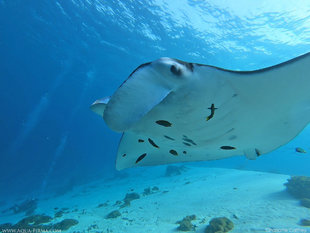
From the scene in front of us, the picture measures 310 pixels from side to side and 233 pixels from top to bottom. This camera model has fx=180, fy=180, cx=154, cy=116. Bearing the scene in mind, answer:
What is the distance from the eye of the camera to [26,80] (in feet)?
119

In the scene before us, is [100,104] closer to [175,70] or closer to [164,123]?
[164,123]

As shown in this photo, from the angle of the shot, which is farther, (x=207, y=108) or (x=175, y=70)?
(x=207, y=108)

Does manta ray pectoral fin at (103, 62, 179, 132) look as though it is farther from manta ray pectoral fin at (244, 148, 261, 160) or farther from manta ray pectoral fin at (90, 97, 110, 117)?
manta ray pectoral fin at (244, 148, 261, 160)

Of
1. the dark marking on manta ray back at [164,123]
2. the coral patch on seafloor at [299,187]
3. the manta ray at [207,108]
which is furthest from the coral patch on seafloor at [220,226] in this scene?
the dark marking on manta ray back at [164,123]

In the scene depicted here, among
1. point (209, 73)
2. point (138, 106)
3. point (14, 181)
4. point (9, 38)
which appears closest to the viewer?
point (138, 106)

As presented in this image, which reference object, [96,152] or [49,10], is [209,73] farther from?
[96,152]

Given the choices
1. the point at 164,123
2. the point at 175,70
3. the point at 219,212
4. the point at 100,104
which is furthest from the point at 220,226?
the point at 175,70

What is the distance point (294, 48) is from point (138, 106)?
1008 inches

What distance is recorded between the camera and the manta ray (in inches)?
63.4

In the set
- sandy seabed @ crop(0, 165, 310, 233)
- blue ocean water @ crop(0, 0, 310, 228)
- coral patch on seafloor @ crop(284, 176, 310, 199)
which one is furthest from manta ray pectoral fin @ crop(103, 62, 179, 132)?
blue ocean water @ crop(0, 0, 310, 228)

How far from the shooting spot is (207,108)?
2197mm

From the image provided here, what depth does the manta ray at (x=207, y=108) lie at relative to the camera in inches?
63.4

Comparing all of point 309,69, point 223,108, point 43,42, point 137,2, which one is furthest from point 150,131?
point 43,42

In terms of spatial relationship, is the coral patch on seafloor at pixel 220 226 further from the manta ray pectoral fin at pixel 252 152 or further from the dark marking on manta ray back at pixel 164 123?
the dark marking on manta ray back at pixel 164 123
